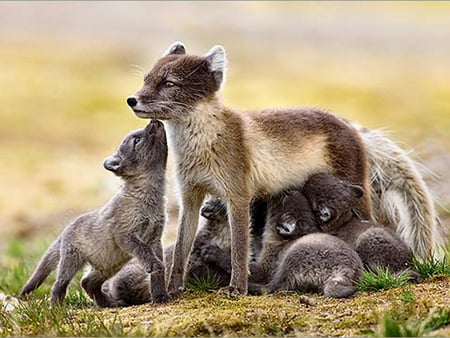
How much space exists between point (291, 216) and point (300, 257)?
1.01 metres

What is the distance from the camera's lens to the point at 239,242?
923cm

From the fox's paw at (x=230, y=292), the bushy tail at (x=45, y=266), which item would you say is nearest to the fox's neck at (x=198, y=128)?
the fox's paw at (x=230, y=292)

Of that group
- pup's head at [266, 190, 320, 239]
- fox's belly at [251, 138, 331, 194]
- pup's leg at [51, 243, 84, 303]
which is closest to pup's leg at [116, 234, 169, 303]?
pup's leg at [51, 243, 84, 303]

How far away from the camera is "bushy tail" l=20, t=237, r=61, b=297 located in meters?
9.98

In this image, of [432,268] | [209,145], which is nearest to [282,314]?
[432,268]

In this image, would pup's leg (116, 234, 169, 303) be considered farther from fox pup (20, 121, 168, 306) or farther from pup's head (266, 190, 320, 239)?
pup's head (266, 190, 320, 239)

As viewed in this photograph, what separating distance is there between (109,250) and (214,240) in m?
1.40

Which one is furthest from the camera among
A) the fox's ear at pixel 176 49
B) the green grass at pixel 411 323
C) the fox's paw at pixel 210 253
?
the fox's ear at pixel 176 49

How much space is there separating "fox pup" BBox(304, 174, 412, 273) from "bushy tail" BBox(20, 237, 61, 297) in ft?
9.31

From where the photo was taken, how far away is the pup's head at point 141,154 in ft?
31.6

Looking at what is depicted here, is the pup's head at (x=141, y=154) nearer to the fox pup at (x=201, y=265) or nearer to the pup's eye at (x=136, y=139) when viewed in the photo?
the pup's eye at (x=136, y=139)

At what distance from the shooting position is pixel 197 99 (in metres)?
9.46

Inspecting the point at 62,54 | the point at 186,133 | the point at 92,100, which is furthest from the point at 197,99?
the point at 62,54

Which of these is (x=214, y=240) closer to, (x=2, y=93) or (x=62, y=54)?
(x=2, y=93)
